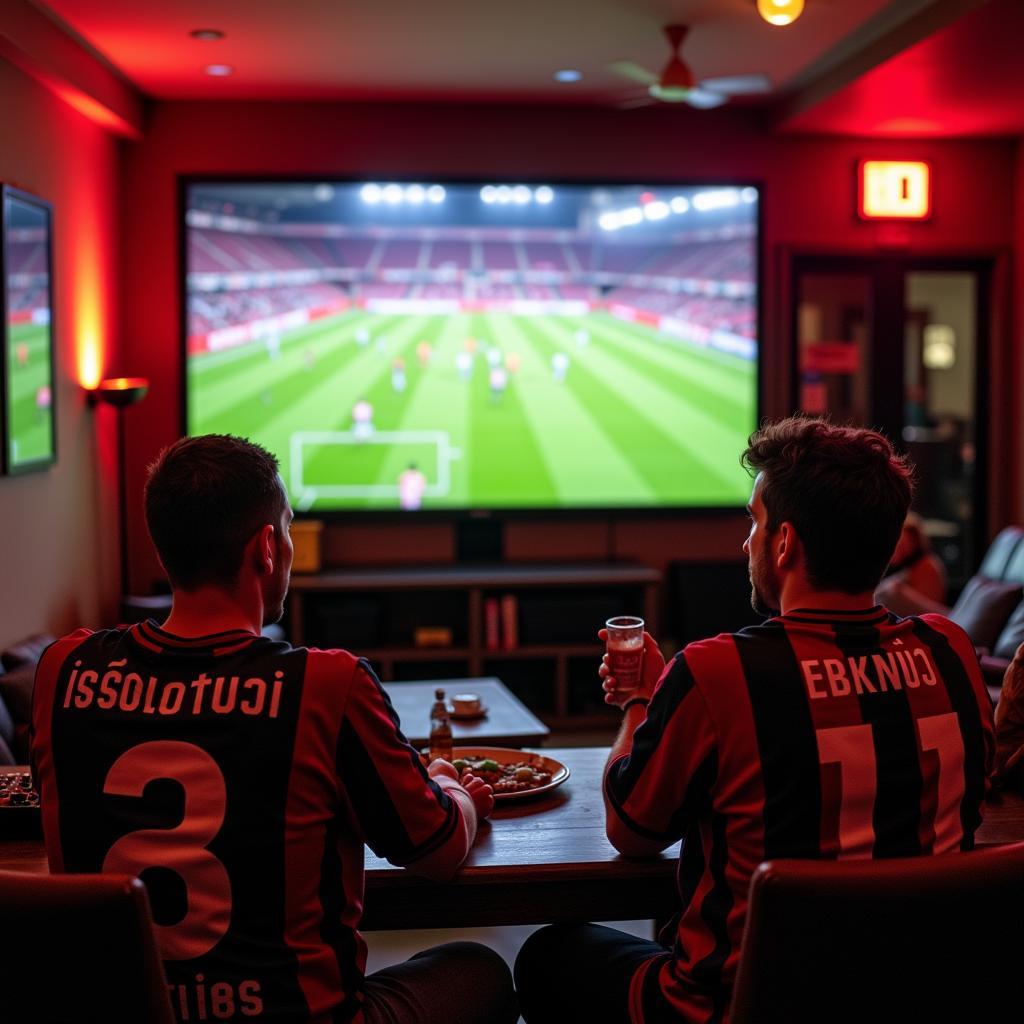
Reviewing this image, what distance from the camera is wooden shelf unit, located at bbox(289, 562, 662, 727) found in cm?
600

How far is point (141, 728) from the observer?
5.33ft

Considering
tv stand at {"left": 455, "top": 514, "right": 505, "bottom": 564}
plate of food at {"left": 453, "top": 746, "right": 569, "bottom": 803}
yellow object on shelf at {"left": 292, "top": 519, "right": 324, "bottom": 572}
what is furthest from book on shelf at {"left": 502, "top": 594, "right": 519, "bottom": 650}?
plate of food at {"left": 453, "top": 746, "right": 569, "bottom": 803}

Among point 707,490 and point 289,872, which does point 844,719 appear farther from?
point 707,490

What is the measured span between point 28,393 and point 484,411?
2.45 meters

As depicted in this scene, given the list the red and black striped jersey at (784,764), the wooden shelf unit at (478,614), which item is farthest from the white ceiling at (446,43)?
the red and black striped jersey at (784,764)

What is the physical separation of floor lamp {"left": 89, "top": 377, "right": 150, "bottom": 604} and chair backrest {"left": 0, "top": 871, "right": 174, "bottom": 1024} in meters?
4.34

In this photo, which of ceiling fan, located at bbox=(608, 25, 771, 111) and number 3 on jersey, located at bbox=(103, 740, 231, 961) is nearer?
number 3 on jersey, located at bbox=(103, 740, 231, 961)

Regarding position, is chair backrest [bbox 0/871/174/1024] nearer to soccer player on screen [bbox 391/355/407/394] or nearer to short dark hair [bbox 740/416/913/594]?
short dark hair [bbox 740/416/913/594]

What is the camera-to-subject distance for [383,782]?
167 cm

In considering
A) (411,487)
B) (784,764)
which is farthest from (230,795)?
(411,487)

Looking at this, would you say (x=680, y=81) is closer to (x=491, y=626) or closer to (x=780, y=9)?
(x=780, y=9)

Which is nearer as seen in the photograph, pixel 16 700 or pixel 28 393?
pixel 16 700

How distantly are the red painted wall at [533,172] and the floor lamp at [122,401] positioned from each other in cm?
6

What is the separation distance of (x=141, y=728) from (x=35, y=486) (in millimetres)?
3613
